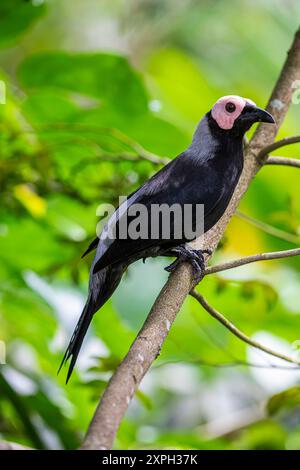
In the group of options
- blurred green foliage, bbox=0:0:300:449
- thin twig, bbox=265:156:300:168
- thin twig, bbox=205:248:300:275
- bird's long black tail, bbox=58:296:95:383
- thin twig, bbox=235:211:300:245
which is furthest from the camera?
blurred green foliage, bbox=0:0:300:449

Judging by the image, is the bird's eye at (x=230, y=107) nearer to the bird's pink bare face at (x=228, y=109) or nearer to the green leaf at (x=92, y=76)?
the bird's pink bare face at (x=228, y=109)

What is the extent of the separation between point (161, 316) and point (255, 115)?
83 centimetres

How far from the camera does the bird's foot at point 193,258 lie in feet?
6.98

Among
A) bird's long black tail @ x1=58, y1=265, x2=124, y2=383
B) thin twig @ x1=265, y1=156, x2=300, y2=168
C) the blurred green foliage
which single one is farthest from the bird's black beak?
bird's long black tail @ x1=58, y1=265, x2=124, y2=383

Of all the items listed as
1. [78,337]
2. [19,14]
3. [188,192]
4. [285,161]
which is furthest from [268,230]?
[19,14]

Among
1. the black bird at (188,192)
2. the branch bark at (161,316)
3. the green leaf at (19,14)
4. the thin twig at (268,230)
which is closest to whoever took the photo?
the branch bark at (161,316)

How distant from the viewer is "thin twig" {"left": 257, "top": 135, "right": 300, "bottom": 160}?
227cm

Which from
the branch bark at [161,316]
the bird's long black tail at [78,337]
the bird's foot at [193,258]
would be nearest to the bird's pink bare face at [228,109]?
the branch bark at [161,316]

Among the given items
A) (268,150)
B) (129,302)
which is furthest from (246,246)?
(268,150)

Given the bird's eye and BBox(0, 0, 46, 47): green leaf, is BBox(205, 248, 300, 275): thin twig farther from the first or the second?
BBox(0, 0, 46, 47): green leaf

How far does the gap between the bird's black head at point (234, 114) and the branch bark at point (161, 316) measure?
10cm

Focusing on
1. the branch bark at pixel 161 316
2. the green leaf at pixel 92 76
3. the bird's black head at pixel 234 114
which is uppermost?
the green leaf at pixel 92 76

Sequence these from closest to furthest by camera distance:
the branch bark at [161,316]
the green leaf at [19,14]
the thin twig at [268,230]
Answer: the branch bark at [161,316] → the thin twig at [268,230] → the green leaf at [19,14]

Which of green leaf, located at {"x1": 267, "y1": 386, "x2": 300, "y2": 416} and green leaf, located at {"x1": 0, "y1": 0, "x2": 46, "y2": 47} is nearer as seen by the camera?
green leaf, located at {"x1": 267, "y1": 386, "x2": 300, "y2": 416}
